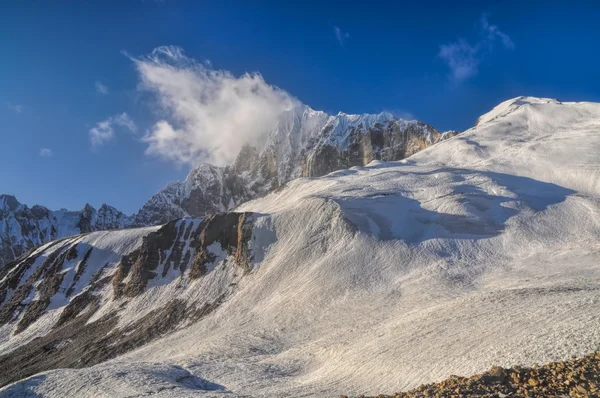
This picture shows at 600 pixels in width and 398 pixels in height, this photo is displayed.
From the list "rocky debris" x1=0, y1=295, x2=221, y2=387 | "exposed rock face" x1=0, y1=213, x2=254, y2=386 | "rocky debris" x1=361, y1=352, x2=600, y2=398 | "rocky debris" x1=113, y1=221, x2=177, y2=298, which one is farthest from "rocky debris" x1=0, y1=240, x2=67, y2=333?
"rocky debris" x1=361, y1=352, x2=600, y2=398

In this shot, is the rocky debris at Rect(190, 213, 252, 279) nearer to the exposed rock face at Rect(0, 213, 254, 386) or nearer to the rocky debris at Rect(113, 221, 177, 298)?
the exposed rock face at Rect(0, 213, 254, 386)

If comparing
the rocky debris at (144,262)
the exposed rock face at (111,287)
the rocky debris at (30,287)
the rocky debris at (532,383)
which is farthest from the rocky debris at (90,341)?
the rocky debris at (532,383)

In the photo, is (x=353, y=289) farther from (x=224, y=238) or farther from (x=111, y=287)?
(x=111, y=287)

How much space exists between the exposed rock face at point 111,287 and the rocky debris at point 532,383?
53.7 metres

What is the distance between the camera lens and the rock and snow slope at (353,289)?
28.5 metres

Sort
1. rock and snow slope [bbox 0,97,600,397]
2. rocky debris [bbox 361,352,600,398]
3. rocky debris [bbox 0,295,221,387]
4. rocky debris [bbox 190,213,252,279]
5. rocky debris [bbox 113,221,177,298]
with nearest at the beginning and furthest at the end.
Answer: rocky debris [bbox 361,352,600,398] → rock and snow slope [bbox 0,97,600,397] → rocky debris [bbox 0,295,221,387] → rocky debris [bbox 190,213,252,279] → rocky debris [bbox 113,221,177,298]

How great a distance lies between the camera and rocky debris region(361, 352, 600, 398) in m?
14.3

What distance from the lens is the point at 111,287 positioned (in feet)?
290

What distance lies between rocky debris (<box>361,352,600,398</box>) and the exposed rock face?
2113 inches

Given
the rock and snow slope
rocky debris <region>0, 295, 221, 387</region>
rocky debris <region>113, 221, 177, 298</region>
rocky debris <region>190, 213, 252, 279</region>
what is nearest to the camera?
the rock and snow slope

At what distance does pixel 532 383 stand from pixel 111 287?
88.9m

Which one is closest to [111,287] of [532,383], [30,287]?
[30,287]

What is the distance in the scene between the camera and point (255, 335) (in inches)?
1951

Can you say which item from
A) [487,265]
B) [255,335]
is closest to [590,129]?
[487,265]
